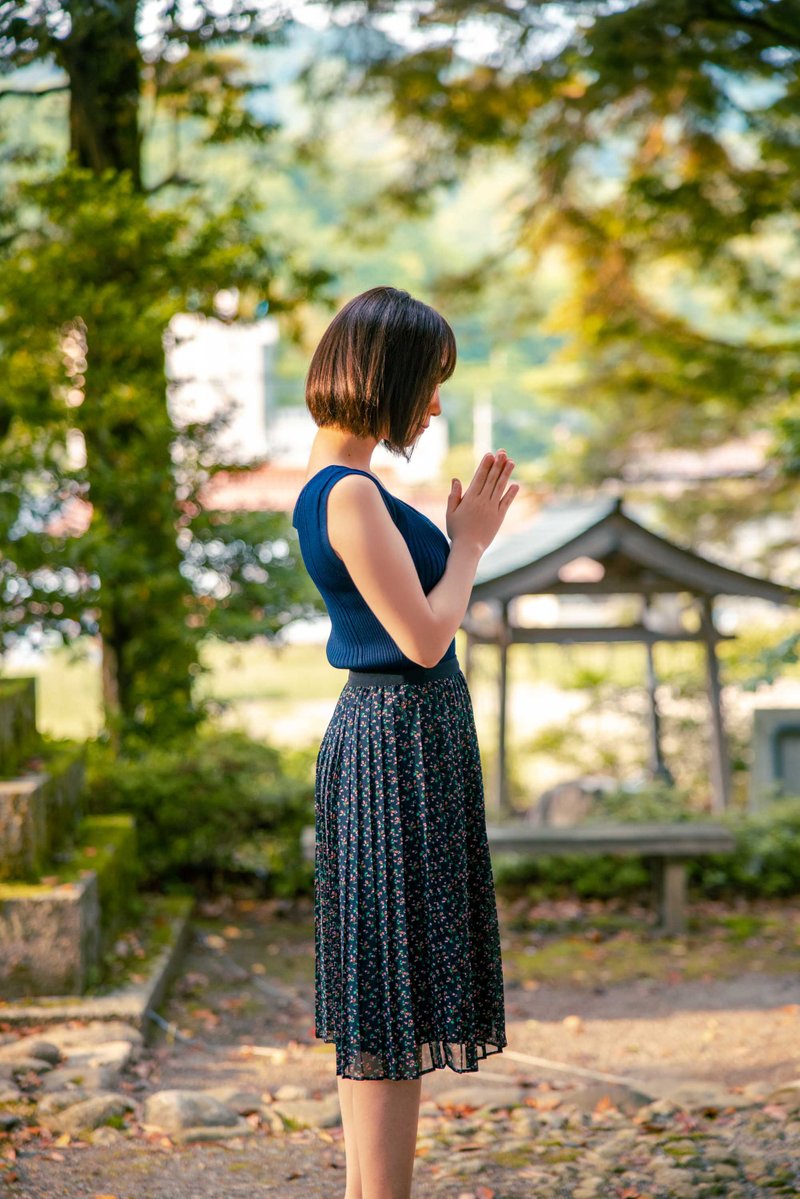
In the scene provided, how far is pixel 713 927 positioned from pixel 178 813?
2894mm

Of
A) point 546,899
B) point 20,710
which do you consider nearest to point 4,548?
point 20,710

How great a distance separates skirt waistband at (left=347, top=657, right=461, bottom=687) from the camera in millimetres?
2387

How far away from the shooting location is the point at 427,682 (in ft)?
7.91

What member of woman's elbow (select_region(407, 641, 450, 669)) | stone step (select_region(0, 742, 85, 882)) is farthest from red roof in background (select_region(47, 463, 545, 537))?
stone step (select_region(0, 742, 85, 882))

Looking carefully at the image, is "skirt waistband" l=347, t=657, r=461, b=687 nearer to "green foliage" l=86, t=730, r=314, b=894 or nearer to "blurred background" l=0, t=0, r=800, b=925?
"blurred background" l=0, t=0, r=800, b=925

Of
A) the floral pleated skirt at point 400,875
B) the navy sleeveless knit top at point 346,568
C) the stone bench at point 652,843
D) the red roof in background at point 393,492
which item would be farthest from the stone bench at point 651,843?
the navy sleeveless knit top at point 346,568

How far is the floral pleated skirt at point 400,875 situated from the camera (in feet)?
7.73

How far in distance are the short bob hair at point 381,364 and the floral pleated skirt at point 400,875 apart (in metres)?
0.50

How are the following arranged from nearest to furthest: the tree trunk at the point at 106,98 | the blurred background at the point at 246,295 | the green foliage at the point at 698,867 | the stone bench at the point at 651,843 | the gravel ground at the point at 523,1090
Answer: the gravel ground at the point at 523,1090 < the tree trunk at the point at 106,98 < the blurred background at the point at 246,295 < the stone bench at the point at 651,843 < the green foliage at the point at 698,867

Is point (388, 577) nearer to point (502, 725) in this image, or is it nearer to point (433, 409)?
point (433, 409)

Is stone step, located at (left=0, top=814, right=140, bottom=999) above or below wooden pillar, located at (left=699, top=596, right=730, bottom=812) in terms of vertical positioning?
below

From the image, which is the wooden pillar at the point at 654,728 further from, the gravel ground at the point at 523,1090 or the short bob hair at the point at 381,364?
the short bob hair at the point at 381,364

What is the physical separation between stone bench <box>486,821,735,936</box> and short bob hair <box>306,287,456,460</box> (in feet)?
13.7

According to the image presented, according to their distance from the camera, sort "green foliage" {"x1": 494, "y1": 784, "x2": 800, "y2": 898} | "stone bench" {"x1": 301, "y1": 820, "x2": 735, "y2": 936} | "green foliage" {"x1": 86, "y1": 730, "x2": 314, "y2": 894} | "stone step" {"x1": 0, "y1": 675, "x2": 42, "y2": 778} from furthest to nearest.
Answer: "green foliage" {"x1": 494, "y1": 784, "x2": 800, "y2": 898}, "green foliage" {"x1": 86, "y1": 730, "x2": 314, "y2": 894}, "stone bench" {"x1": 301, "y1": 820, "x2": 735, "y2": 936}, "stone step" {"x1": 0, "y1": 675, "x2": 42, "y2": 778}
